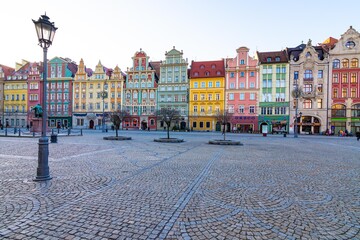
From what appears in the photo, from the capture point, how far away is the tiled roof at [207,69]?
49.0 m

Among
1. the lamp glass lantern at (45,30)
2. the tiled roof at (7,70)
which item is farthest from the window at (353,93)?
the tiled roof at (7,70)

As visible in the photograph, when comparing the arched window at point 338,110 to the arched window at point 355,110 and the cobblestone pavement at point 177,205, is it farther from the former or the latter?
the cobblestone pavement at point 177,205

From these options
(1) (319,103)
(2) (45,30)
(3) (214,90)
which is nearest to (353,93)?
(1) (319,103)

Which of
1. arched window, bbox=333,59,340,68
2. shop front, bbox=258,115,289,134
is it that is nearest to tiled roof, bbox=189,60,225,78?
shop front, bbox=258,115,289,134

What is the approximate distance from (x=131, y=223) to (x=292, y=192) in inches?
164

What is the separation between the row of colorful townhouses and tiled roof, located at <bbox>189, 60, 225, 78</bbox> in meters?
0.24

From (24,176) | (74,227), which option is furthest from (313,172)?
(24,176)

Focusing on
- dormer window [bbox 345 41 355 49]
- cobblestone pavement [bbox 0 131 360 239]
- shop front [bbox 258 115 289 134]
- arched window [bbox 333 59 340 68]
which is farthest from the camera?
shop front [bbox 258 115 289 134]

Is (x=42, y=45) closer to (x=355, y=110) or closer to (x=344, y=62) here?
(x=355, y=110)

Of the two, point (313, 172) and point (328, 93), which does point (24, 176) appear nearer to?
point (313, 172)

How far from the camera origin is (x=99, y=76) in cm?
5516

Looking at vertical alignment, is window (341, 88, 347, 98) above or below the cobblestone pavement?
above

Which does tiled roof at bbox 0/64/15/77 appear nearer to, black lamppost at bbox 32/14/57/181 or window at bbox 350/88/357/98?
black lamppost at bbox 32/14/57/181

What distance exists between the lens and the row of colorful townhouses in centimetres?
4272
